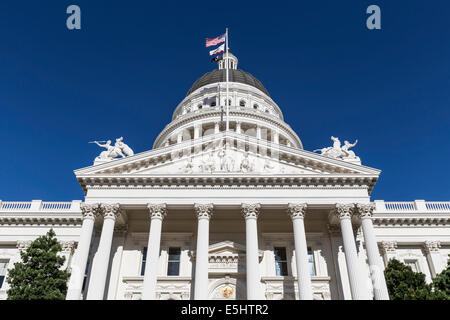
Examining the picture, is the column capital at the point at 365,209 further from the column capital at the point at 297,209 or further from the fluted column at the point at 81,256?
the fluted column at the point at 81,256

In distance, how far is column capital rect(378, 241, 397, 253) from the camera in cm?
3008

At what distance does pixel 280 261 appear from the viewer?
27625mm

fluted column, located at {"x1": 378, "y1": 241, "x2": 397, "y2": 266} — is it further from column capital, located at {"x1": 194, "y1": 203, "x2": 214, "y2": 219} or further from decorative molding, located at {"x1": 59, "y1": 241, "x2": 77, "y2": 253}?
decorative molding, located at {"x1": 59, "y1": 241, "x2": 77, "y2": 253}

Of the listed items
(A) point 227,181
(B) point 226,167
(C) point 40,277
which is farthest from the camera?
(B) point 226,167

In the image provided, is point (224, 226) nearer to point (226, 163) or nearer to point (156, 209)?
point (226, 163)

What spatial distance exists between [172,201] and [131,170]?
388 centimetres

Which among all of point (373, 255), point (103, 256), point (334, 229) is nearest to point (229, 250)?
point (334, 229)

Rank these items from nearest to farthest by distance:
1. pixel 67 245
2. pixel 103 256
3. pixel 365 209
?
1. pixel 103 256
2. pixel 365 209
3. pixel 67 245

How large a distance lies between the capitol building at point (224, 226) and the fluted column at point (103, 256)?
0.21 ft

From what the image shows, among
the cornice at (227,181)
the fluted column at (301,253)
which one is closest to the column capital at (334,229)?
the cornice at (227,181)

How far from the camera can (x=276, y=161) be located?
2664 centimetres

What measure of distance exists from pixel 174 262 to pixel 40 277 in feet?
30.3
